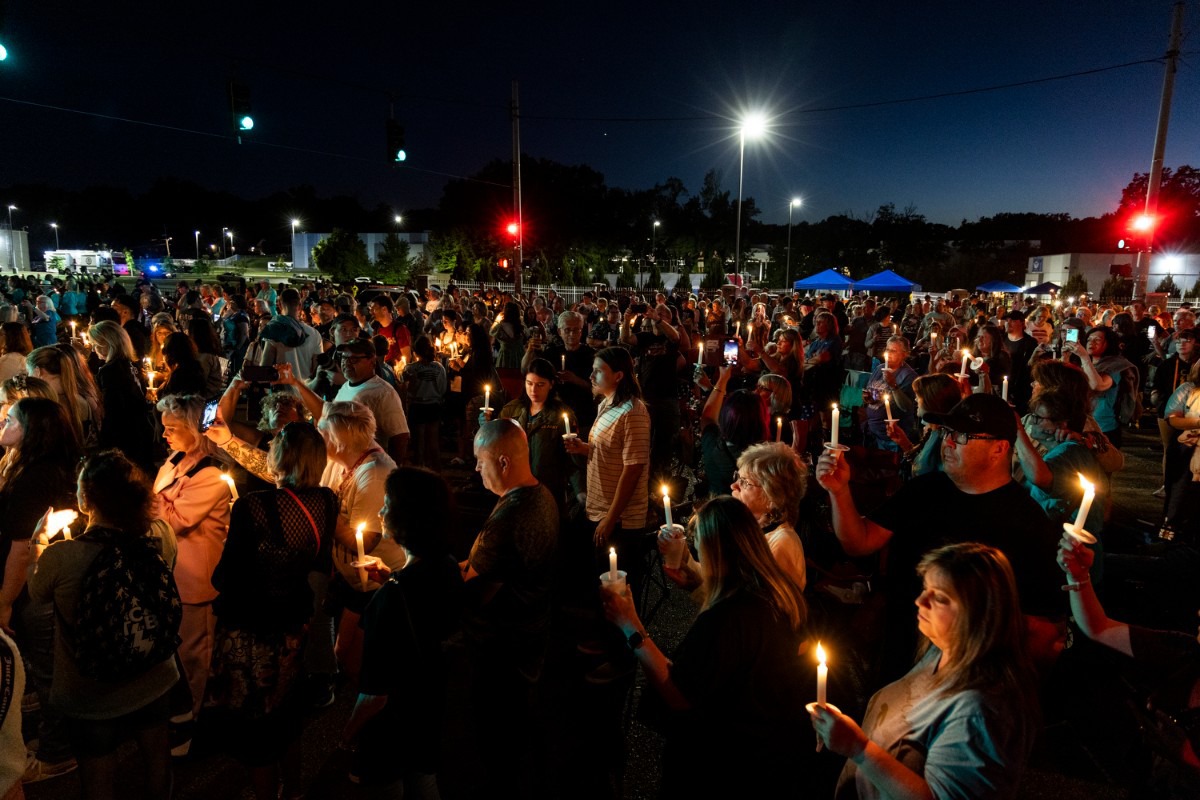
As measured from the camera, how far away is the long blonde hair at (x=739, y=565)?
91.7 inches

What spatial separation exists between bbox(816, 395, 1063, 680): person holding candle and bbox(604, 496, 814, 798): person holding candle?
2.79 ft

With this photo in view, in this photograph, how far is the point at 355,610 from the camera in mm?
3373

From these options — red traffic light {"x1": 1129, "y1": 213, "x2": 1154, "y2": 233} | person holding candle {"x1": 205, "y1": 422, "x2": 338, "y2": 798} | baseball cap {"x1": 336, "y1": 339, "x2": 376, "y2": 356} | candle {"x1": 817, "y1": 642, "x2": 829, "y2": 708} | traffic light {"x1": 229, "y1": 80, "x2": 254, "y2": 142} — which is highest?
traffic light {"x1": 229, "y1": 80, "x2": 254, "y2": 142}

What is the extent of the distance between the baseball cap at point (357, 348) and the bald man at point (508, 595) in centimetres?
284

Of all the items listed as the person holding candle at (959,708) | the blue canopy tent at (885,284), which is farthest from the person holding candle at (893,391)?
the blue canopy tent at (885,284)

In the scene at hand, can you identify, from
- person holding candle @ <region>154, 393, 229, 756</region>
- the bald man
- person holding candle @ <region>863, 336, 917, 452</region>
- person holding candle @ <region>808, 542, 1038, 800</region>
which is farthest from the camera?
person holding candle @ <region>863, 336, 917, 452</region>

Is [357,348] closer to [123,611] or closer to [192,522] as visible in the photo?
[192,522]

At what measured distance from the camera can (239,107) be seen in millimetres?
12422

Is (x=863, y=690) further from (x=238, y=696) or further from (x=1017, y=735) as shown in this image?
(x=238, y=696)

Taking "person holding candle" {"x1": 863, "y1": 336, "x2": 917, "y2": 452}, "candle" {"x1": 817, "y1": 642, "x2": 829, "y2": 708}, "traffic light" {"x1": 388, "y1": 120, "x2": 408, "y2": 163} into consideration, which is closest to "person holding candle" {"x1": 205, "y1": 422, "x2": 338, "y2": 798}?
"candle" {"x1": 817, "y1": 642, "x2": 829, "y2": 708}

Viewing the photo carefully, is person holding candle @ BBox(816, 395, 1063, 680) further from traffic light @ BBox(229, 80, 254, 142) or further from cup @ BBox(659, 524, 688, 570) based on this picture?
traffic light @ BBox(229, 80, 254, 142)

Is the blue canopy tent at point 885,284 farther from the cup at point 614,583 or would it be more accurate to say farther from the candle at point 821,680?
the candle at point 821,680

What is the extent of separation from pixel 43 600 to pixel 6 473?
132cm

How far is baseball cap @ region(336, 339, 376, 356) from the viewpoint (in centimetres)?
561
